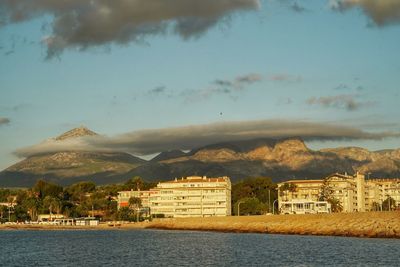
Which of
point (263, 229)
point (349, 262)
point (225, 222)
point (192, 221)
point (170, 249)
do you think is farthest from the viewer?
point (192, 221)

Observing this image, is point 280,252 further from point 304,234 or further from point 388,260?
point 304,234

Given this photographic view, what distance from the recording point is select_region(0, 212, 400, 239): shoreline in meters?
108

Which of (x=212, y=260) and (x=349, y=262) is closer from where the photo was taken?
(x=349, y=262)

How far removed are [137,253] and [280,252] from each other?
17.2 m

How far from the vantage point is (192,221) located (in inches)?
6703

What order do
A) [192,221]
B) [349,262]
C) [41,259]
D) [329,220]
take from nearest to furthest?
[349,262] → [41,259] → [329,220] → [192,221]

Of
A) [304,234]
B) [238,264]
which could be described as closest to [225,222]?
[304,234]

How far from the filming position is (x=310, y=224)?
12756 cm

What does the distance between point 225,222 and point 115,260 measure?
3204 inches

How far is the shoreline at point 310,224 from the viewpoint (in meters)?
108

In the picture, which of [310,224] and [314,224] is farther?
[310,224]

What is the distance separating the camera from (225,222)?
15600 cm

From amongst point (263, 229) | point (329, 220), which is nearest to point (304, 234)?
point (329, 220)

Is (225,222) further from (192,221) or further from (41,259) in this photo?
(41,259)
